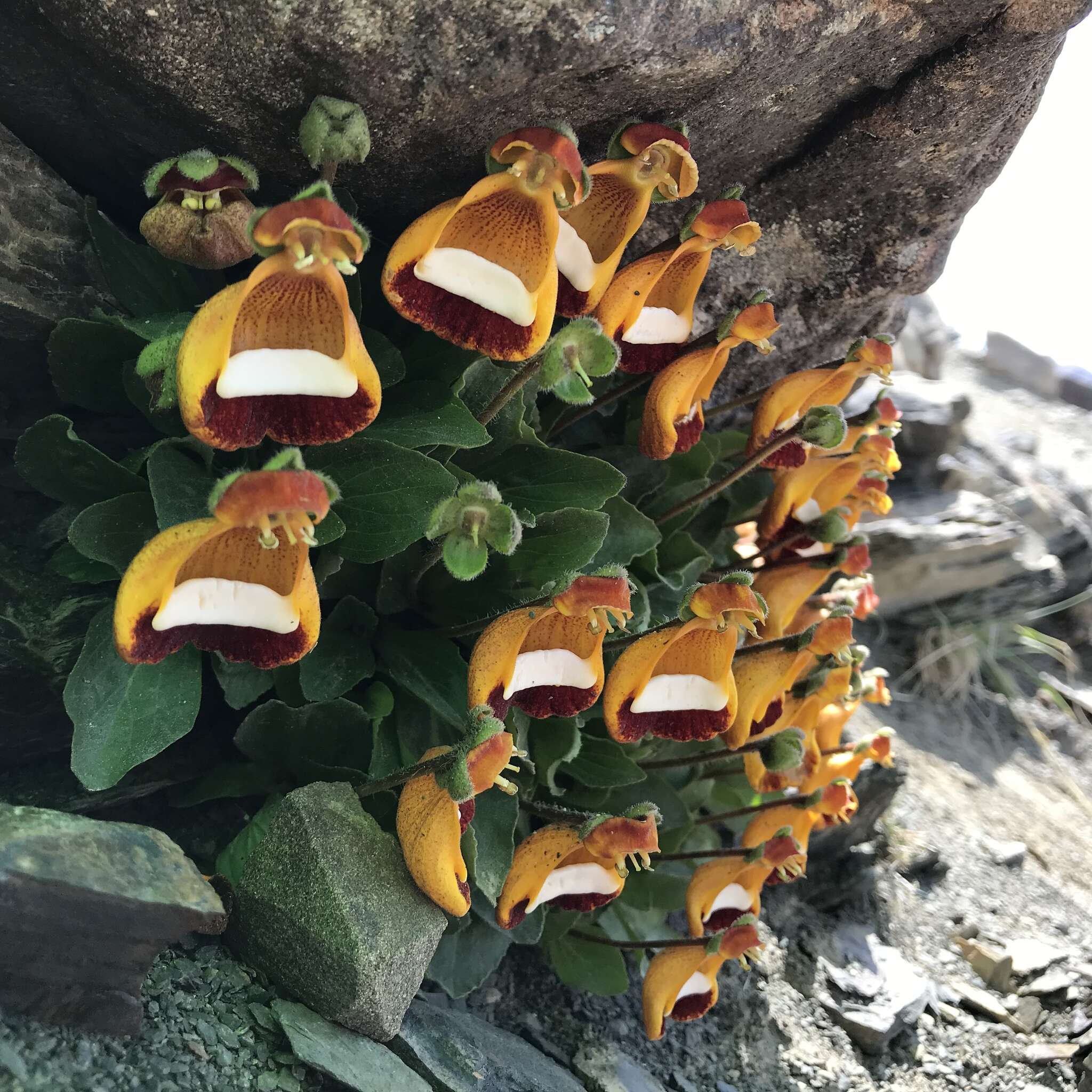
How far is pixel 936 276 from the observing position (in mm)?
3064

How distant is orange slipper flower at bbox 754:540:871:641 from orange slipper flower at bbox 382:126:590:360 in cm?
117

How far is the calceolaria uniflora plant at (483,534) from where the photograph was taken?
1.77 m

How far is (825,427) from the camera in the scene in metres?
2.36

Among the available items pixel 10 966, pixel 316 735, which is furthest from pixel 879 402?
pixel 10 966

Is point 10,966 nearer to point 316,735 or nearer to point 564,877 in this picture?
point 316,735

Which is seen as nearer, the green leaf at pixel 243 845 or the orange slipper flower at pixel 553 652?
the orange slipper flower at pixel 553 652

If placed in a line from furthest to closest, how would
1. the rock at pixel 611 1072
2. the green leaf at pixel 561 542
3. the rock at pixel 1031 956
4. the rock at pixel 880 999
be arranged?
the rock at pixel 1031 956, the rock at pixel 880 999, the rock at pixel 611 1072, the green leaf at pixel 561 542

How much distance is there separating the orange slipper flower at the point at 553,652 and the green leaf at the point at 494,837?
0.30m

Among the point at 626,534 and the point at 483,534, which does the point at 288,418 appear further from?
the point at 626,534

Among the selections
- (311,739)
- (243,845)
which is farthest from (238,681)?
(243,845)

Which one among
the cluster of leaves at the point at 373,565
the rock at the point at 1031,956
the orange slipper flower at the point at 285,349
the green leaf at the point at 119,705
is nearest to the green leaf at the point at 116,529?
the cluster of leaves at the point at 373,565

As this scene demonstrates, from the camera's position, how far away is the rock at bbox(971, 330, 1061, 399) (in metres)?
10.6

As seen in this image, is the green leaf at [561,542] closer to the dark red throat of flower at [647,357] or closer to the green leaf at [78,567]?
the dark red throat of flower at [647,357]

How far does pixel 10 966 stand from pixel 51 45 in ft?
5.58
